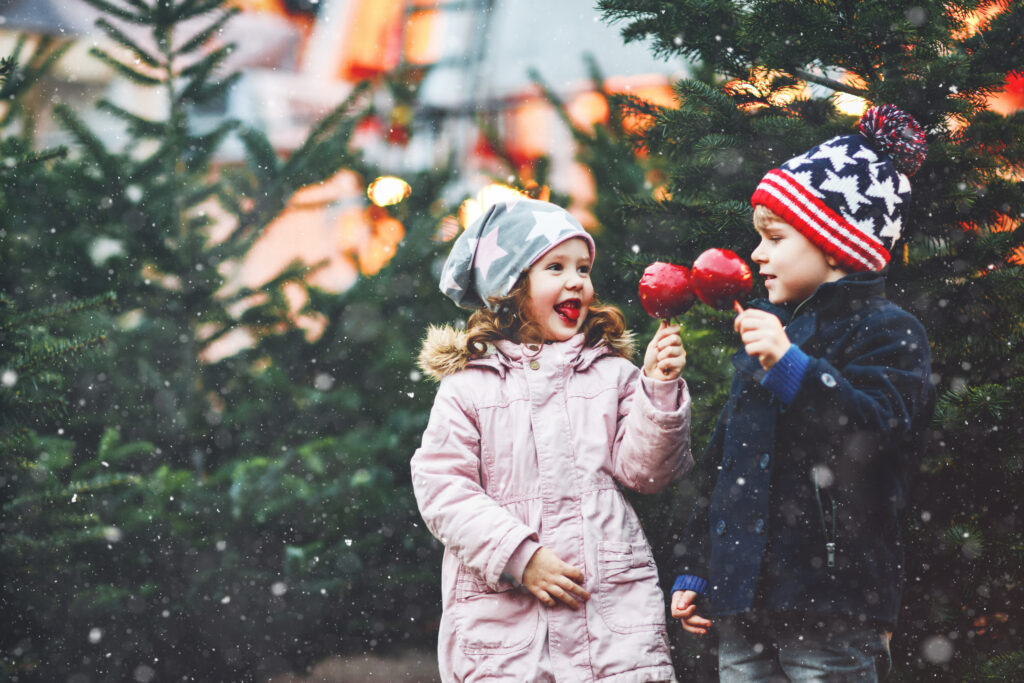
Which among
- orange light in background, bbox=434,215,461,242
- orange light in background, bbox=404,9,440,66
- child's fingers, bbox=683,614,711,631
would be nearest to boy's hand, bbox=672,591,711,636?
child's fingers, bbox=683,614,711,631

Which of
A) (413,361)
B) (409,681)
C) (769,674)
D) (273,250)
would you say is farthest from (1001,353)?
(273,250)

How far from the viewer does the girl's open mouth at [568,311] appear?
2.57 meters

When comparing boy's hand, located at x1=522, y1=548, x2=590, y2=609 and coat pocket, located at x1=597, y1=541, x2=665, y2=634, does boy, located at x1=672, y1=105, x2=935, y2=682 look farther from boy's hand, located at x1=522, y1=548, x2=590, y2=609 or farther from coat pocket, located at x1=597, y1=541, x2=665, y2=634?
boy's hand, located at x1=522, y1=548, x2=590, y2=609

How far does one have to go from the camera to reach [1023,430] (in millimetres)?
2322

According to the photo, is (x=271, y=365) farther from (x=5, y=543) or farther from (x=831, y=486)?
(x=831, y=486)

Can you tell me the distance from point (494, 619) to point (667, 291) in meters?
0.99

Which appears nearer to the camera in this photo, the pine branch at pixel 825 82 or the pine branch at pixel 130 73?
the pine branch at pixel 825 82

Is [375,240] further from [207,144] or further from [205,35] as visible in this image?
[205,35]

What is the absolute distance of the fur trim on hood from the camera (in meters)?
2.55

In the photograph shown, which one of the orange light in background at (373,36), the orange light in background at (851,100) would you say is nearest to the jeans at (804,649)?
the orange light in background at (851,100)

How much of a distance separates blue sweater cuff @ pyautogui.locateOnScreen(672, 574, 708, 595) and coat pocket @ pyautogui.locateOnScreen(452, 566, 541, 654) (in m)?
0.39

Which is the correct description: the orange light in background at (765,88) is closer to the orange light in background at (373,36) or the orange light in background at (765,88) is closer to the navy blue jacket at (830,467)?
the navy blue jacket at (830,467)

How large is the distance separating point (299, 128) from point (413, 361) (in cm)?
859

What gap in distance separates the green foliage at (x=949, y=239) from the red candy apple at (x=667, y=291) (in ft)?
1.56
